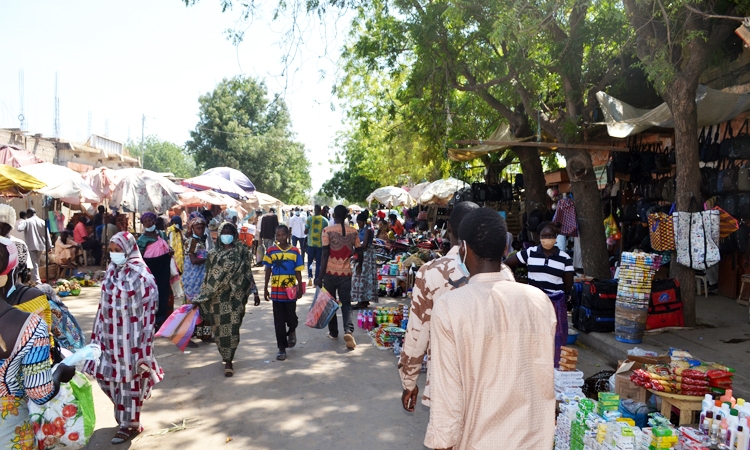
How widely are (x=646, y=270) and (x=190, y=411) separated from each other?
18.8 ft

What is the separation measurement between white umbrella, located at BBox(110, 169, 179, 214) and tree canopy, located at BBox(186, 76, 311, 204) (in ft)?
97.1

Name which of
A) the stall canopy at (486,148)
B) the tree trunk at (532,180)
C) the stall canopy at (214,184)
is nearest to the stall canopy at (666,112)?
the stall canopy at (486,148)

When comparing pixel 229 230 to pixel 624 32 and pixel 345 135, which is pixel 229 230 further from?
pixel 345 135

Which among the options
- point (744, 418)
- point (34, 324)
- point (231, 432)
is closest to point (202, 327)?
point (231, 432)

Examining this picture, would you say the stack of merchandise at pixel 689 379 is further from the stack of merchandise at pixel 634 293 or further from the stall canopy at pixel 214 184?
the stall canopy at pixel 214 184

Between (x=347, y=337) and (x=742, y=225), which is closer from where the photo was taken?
(x=347, y=337)

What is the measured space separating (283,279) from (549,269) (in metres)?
3.34

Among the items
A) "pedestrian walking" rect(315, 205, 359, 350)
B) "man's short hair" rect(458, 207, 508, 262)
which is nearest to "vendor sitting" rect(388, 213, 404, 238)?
"pedestrian walking" rect(315, 205, 359, 350)

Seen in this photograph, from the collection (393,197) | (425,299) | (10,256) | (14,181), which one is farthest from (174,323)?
(393,197)

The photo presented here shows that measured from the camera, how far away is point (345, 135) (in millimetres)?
39531

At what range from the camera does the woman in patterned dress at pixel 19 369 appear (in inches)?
114

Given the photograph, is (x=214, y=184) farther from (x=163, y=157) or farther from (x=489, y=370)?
(x=163, y=157)

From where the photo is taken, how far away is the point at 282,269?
24.3 feet

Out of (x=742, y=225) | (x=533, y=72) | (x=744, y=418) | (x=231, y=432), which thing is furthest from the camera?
(x=533, y=72)
